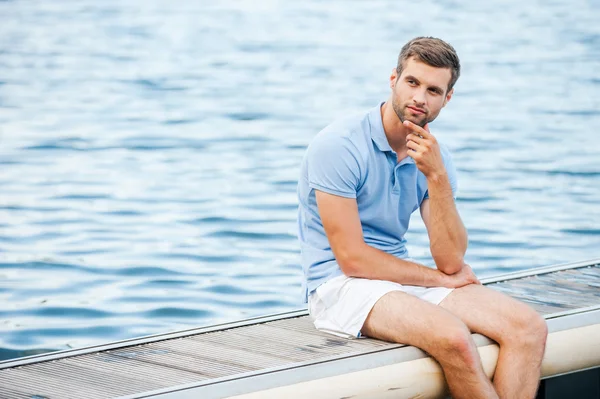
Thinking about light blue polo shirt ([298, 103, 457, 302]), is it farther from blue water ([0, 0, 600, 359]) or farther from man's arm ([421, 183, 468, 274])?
blue water ([0, 0, 600, 359])

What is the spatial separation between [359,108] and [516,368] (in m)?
9.42

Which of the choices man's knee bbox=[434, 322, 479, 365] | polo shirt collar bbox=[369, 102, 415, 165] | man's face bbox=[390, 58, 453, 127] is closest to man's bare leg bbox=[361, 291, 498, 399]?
man's knee bbox=[434, 322, 479, 365]

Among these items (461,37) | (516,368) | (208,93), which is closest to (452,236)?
(516,368)

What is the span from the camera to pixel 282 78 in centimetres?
1561

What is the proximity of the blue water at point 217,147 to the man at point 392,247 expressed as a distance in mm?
2348

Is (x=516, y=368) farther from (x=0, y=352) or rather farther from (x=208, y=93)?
(x=208, y=93)

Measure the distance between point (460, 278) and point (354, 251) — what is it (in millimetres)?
467

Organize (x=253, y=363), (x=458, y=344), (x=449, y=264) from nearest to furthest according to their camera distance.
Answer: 1. (x=458, y=344)
2. (x=253, y=363)
3. (x=449, y=264)

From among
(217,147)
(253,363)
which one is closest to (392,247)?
(253,363)

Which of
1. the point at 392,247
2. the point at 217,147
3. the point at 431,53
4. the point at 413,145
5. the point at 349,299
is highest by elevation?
the point at 431,53

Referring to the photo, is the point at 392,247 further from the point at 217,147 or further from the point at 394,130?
the point at 217,147

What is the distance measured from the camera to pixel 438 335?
3678 mm

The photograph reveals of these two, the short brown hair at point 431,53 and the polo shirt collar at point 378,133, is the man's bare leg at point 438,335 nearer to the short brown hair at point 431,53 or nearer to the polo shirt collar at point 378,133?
the polo shirt collar at point 378,133

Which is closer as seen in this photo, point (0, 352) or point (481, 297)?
point (481, 297)
